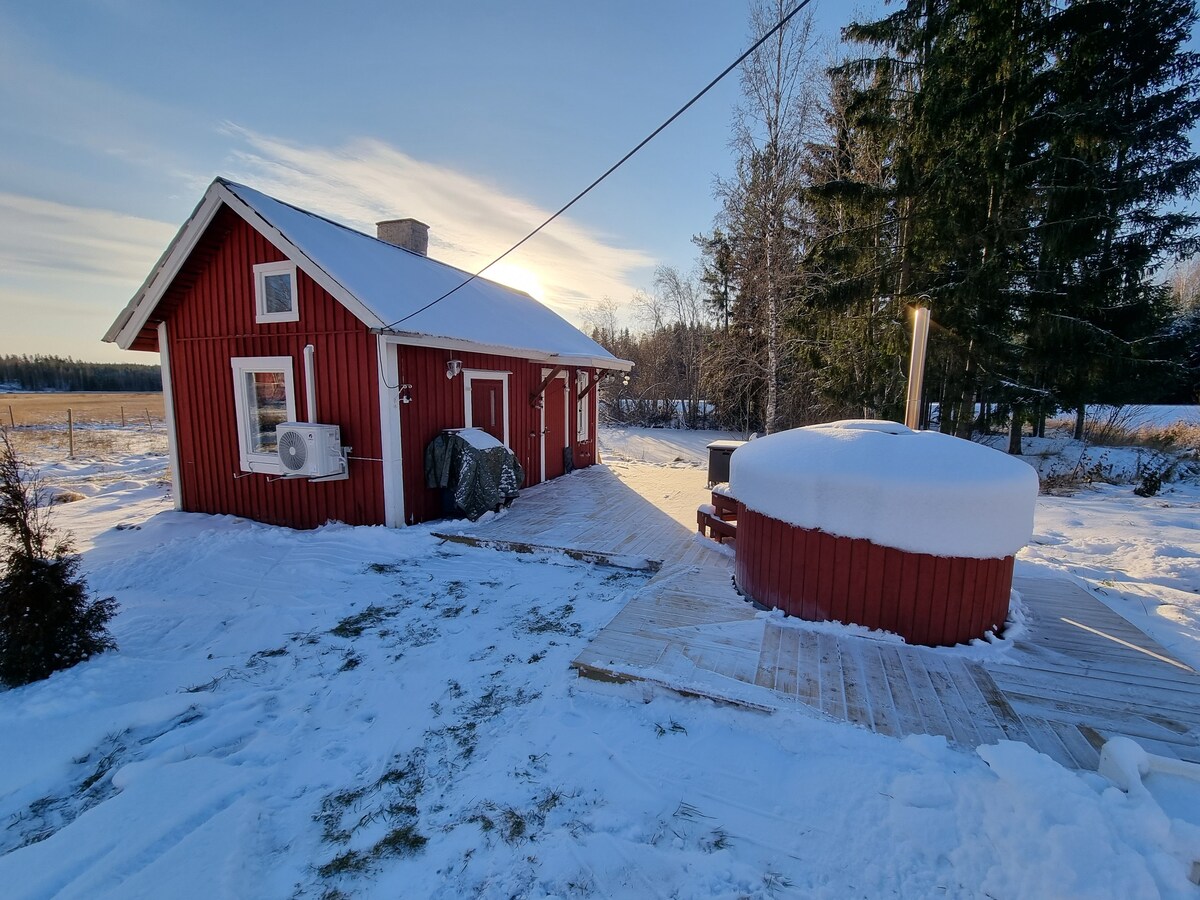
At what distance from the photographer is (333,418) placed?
6484 mm

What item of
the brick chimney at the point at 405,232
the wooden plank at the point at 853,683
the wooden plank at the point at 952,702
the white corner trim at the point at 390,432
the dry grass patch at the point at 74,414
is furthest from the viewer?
the dry grass patch at the point at 74,414

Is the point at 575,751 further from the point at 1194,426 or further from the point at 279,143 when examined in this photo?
the point at 1194,426

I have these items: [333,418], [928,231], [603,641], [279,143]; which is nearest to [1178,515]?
[928,231]

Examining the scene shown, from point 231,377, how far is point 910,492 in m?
8.43

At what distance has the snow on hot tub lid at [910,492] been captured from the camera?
3.26 metres

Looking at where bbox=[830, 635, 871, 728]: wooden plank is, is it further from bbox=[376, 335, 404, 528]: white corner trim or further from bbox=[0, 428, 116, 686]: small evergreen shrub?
bbox=[376, 335, 404, 528]: white corner trim

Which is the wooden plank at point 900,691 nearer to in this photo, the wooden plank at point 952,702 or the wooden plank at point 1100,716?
the wooden plank at point 952,702

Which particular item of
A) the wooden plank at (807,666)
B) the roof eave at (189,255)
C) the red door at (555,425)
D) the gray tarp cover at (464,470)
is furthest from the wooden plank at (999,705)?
the red door at (555,425)

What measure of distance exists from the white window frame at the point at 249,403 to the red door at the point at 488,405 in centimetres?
242

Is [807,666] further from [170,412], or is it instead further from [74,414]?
[74,414]

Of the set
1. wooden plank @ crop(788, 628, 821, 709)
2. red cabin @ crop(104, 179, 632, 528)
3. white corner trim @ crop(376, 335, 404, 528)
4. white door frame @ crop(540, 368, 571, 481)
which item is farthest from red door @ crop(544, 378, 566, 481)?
wooden plank @ crop(788, 628, 821, 709)

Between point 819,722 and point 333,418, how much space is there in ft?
21.0

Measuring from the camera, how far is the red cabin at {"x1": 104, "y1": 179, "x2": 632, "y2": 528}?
20.3 feet

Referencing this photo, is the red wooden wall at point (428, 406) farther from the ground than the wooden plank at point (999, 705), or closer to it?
farther from the ground
